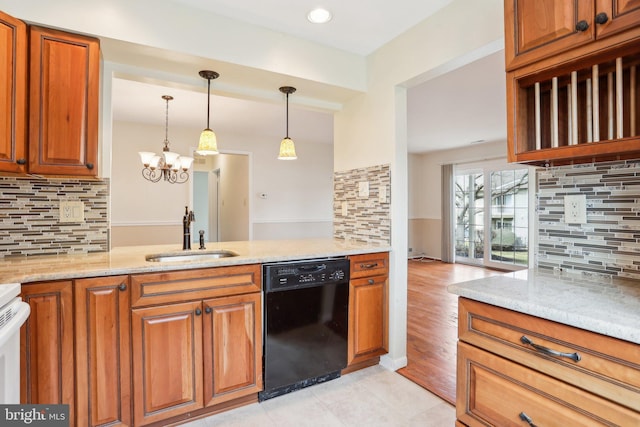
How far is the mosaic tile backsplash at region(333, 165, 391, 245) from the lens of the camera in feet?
8.01

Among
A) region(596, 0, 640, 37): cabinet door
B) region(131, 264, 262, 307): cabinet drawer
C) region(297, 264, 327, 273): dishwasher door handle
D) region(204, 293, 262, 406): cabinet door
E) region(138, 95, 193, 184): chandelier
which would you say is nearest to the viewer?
region(596, 0, 640, 37): cabinet door

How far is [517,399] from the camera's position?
44.0 inches

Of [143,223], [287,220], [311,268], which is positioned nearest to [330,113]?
[311,268]

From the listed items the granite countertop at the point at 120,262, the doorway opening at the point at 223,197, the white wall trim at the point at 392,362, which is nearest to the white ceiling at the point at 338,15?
the granite countertop at the point at 120,262

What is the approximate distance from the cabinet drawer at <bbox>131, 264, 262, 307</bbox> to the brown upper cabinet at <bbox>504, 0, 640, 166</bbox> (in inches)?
57.8

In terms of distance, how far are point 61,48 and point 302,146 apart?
4620 millimetres

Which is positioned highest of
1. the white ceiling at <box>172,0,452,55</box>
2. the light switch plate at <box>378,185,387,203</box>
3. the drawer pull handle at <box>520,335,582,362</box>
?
the white ceiling at <box>172,0,452,55</box>

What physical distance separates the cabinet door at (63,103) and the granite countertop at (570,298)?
2019 millimetres

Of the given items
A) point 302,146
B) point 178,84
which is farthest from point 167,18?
point 302,146

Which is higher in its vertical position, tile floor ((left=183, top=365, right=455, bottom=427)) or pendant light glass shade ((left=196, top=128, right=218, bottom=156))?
pendant light glass shade ((left=196, top=128, right=218, bottom=156))

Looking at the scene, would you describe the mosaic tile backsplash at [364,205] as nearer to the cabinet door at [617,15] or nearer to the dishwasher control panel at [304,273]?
the dishwasher control panel at [304,273]

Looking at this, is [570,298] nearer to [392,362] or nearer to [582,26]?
[582,26]

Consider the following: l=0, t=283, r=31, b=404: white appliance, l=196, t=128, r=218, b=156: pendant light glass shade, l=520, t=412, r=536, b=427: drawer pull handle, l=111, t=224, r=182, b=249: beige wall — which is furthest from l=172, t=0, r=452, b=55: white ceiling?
l=111, t=224, r=182, b=249: beige wall

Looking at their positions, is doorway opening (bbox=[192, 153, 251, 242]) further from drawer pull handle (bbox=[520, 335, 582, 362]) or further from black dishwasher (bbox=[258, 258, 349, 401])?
drawer pull handle (bbox=[520, 335, 582, 362])
